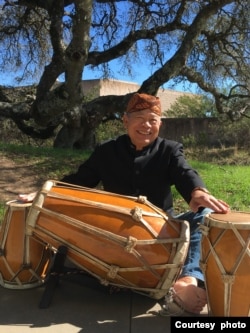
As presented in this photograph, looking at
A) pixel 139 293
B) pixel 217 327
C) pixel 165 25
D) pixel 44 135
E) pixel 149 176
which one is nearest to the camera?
pixel 217 327

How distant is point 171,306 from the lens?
96.3 inches

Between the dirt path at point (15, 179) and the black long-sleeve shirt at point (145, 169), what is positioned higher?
the black long-sleeve shirt at point (145, 169)

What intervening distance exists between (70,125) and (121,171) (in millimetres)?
7077

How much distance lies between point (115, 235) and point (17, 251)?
0.79 m

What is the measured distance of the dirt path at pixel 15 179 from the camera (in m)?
5.45

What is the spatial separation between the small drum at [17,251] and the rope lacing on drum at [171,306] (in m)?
0.88

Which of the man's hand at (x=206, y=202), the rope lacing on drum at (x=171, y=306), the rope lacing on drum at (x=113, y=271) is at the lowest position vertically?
the rope lacing on drum at (x=171, y=306)

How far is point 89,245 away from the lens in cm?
240

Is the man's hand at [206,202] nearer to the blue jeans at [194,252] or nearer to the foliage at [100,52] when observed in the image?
the blue jeans at [194,252]

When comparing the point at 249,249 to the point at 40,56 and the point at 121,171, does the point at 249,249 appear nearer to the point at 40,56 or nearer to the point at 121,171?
the point at 121,171

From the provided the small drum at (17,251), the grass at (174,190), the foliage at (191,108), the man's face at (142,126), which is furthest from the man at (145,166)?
the foliage at (191,108)

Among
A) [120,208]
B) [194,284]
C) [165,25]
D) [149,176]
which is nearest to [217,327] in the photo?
[194,284]

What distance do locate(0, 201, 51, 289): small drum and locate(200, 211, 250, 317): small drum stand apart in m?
1.12

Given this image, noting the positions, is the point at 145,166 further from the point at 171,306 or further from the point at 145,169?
the point at 171,306
